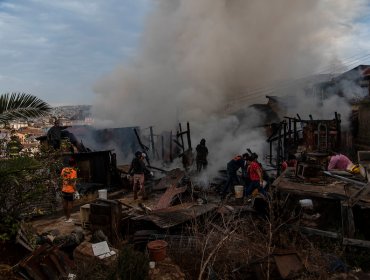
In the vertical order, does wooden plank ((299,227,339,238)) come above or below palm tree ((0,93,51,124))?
below

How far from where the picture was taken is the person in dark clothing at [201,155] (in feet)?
44.3

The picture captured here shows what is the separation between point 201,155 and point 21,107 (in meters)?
8.48

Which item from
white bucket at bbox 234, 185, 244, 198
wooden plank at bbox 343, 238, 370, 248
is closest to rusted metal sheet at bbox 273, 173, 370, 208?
wooden plank at bbox 343, 238, 370, 248

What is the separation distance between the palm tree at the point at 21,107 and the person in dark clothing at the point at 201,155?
7.90 m

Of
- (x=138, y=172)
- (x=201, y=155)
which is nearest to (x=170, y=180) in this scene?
(x=138, y=172)

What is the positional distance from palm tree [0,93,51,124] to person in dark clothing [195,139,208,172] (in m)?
7.90

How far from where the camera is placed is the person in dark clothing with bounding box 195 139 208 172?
1350 cm

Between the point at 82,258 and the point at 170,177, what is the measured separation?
605 centimetres

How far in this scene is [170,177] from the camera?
11.5 meters

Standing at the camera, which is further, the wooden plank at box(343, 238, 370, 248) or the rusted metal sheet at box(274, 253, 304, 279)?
the wooden plank at box(343, 238, 370, 248)

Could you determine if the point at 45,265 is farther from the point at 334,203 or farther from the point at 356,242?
the point at 334,203

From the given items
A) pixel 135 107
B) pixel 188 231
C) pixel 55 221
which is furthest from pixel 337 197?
pixel 135 107

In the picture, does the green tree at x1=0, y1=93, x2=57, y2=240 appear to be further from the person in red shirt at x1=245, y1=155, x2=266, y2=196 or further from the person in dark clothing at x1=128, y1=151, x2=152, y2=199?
the person in red shirt at x1=245, y1=155, x2=266, y2=196

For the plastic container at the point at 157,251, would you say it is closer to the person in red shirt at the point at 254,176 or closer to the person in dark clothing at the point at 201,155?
the person in red shirt at the point at 254,176
